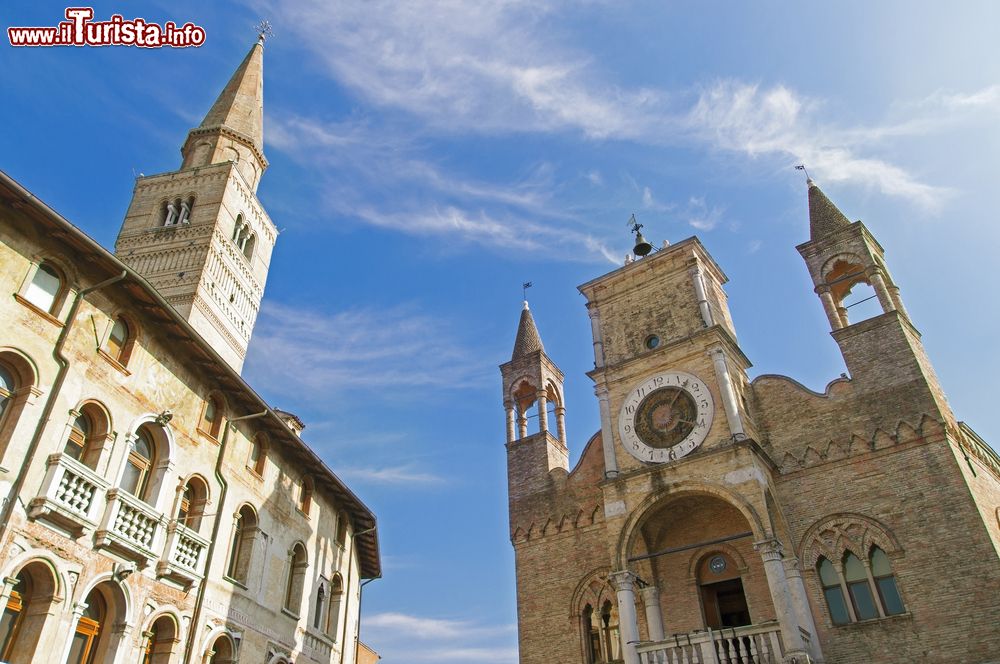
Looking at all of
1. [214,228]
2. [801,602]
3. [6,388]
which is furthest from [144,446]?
[214,228]

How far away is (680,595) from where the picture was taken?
60.6 ft

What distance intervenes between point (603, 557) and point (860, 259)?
10.9 meters

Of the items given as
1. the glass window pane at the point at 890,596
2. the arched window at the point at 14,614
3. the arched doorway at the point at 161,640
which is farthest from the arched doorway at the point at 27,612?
the glass window pane at the point at 890,596

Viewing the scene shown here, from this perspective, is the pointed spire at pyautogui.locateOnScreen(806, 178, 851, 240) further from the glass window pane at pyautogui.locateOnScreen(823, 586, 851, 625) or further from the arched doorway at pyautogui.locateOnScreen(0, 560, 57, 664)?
the arched doorway at pyautogui.locateOnScreen(0, 560, 57, 664)

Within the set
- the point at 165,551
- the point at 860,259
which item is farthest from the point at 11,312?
the point at 860,259

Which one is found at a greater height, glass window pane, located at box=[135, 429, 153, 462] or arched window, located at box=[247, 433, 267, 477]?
arched window, located at box=[247, 433, 267, 477]

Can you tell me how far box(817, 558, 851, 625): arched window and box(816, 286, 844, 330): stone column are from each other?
21.1ft

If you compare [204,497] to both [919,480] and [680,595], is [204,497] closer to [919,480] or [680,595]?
[680,595]

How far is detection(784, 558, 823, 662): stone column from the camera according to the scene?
15.5 metres

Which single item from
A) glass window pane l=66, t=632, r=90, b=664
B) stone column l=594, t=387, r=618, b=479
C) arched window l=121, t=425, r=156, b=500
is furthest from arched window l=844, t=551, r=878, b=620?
glass window pane l=66, t=632, r=90, b=664

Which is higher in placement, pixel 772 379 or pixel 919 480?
pixel 772 379

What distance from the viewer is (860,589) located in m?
16.3

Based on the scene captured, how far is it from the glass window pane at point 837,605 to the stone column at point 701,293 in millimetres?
7221

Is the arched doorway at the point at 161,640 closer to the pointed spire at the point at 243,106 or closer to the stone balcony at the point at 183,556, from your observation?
the stone balcony at the point at 183,556
